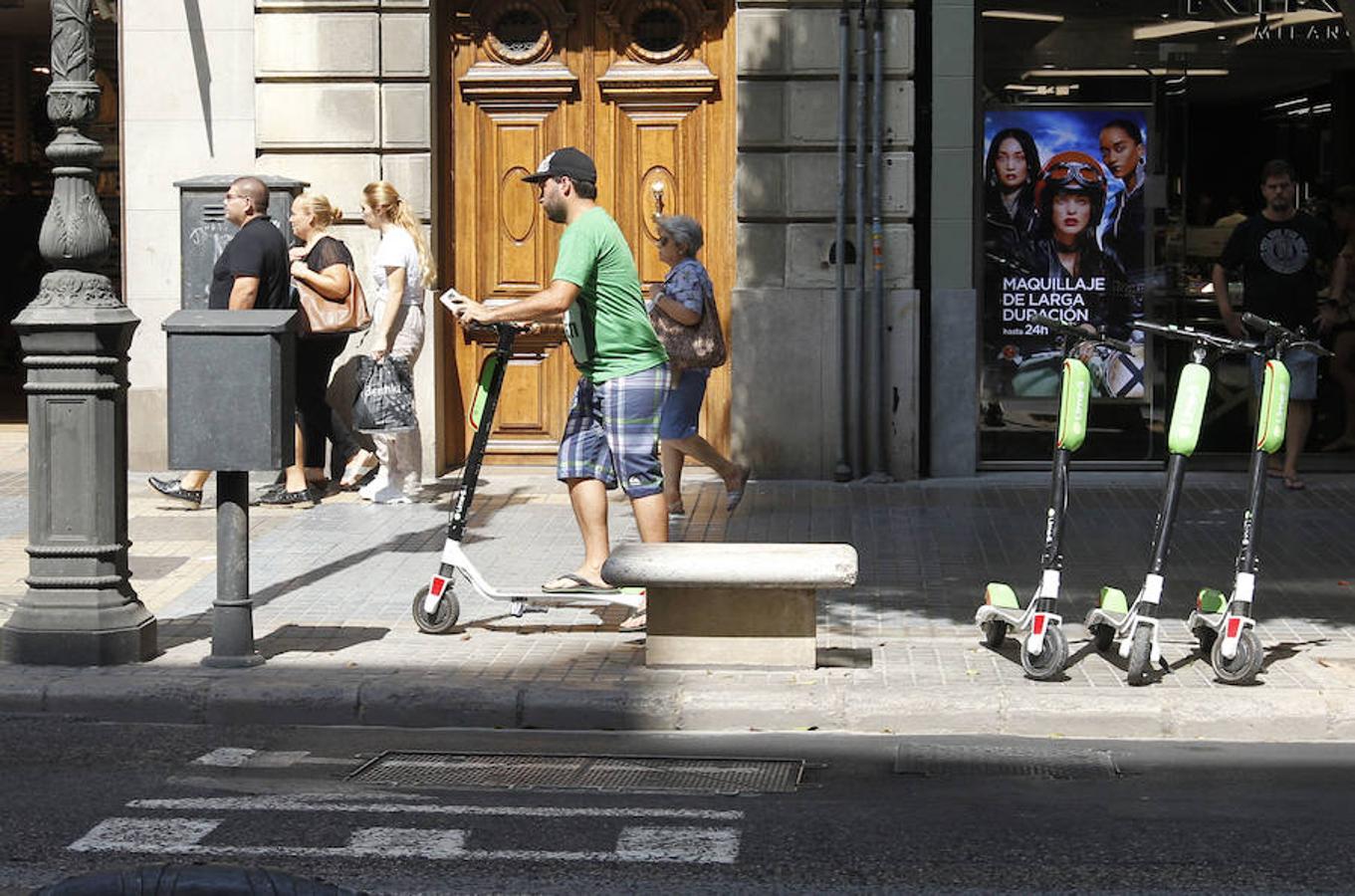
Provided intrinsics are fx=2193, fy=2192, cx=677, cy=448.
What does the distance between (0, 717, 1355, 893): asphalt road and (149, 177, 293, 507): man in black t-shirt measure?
479 cm

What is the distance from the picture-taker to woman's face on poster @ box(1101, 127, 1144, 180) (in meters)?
14.5

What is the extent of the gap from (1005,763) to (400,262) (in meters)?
6.80

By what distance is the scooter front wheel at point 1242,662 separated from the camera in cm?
797

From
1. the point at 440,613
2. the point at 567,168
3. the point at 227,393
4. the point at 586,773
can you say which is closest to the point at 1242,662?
the point at 586,773

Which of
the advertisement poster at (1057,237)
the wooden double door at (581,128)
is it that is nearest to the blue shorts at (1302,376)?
the advertisement poster at (1057,237)

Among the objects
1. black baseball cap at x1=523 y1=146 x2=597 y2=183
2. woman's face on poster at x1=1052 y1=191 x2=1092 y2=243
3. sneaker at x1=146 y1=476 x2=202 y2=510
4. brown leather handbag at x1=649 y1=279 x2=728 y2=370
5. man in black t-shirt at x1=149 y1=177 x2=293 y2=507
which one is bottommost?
sneaker at x1=146 y1=476 x2=202 y2=510

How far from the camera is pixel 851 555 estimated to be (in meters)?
8.23

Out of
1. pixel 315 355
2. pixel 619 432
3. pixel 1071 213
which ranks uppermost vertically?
pixel 1071 213

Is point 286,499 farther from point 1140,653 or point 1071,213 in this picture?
point 1140,653

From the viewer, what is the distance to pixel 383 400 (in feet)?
41.8

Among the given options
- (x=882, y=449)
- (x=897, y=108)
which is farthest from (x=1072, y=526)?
(x=897, y=108)

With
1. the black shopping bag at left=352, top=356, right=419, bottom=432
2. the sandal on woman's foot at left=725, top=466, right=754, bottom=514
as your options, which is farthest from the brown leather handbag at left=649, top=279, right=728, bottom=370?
the black shopping bag at left=352, top=356, right=419, bottom=432

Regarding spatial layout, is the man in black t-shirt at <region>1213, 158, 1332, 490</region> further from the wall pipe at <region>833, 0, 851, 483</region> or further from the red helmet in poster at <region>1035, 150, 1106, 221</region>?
the wall pipe at <region>833, 0, 851, 483</region>

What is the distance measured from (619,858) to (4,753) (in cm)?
253
